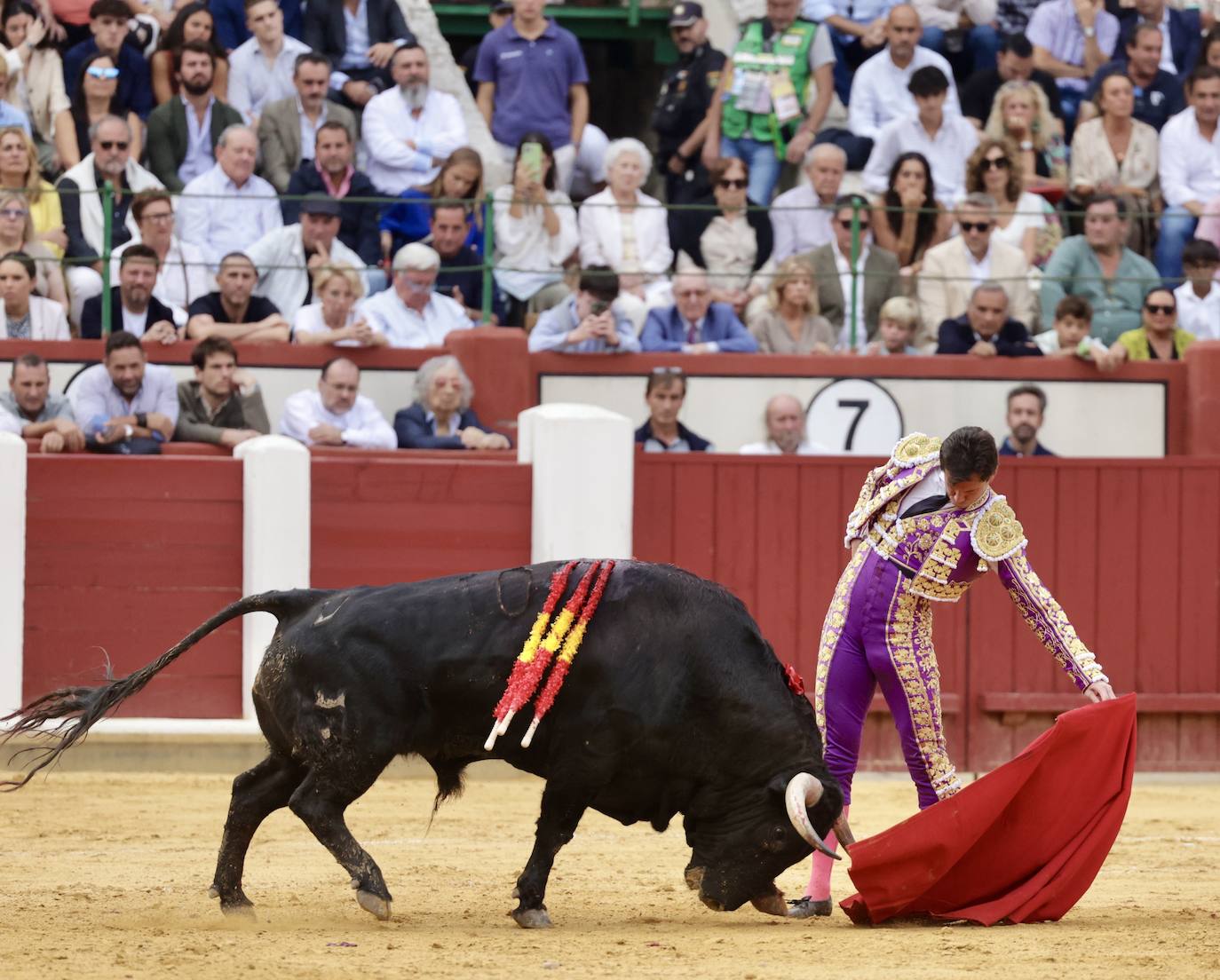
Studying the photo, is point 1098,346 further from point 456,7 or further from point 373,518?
point 456,7

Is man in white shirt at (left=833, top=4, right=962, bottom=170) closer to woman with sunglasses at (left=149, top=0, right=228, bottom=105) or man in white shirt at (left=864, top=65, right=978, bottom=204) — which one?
man in white shirt at (left=864, top=65, right=978, bottom=204)

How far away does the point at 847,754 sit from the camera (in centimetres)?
603

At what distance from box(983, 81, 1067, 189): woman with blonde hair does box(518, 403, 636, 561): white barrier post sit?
3.58 metres

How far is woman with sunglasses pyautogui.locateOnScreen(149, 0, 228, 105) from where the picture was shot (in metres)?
11.3

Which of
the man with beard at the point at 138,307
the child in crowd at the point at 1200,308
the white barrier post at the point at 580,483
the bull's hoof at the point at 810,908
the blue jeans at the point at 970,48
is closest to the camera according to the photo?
the bull's hoof at the point at 810,908

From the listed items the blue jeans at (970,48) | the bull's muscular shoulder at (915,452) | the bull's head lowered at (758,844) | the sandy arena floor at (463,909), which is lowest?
the sandy arena floor at (463,909)

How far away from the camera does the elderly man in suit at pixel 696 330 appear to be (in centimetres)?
1083

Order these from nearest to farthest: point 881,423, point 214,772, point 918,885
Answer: point 918,885, point 214,772, point 881,423

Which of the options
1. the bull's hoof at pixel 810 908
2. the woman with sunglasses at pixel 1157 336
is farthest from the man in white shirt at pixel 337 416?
the bull's hoof at pixel 810 908

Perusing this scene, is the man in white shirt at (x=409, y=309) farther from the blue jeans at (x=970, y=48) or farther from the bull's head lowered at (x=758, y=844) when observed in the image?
→ the bull's head lowered at (x=758, y=844)

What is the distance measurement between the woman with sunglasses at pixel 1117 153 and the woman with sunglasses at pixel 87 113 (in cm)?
490

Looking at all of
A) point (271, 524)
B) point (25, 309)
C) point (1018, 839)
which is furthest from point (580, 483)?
point (1018, 839)

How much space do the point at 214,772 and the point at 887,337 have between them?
390cm

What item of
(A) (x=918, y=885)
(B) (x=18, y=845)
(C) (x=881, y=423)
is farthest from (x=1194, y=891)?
(C) (x=881, y=423)
